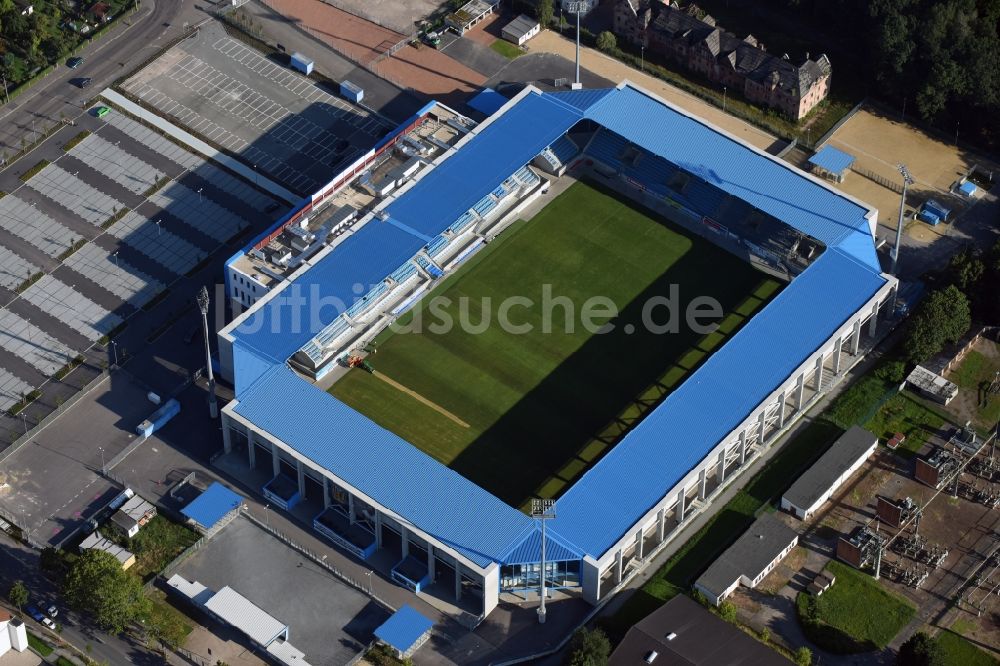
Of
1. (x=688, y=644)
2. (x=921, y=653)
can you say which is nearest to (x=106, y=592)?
(x=688, y=644)

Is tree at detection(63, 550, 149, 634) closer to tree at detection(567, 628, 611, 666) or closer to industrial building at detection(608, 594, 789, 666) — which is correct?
tree at detection(567, 628, 611, 666)

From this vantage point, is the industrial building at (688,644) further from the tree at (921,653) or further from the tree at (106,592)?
the tree at (106,592)

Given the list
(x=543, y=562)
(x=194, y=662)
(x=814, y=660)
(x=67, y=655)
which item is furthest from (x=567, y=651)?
(x=67, y=655)

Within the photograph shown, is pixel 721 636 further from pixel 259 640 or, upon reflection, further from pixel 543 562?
pixel 259 640

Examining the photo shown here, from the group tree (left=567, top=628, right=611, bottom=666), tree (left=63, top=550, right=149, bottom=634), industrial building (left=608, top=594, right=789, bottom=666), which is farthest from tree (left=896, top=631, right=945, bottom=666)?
tree (left=63, top=550, right=149, bottom=634)

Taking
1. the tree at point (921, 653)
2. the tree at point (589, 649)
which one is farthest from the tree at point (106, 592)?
the tree at point (921, 653)
